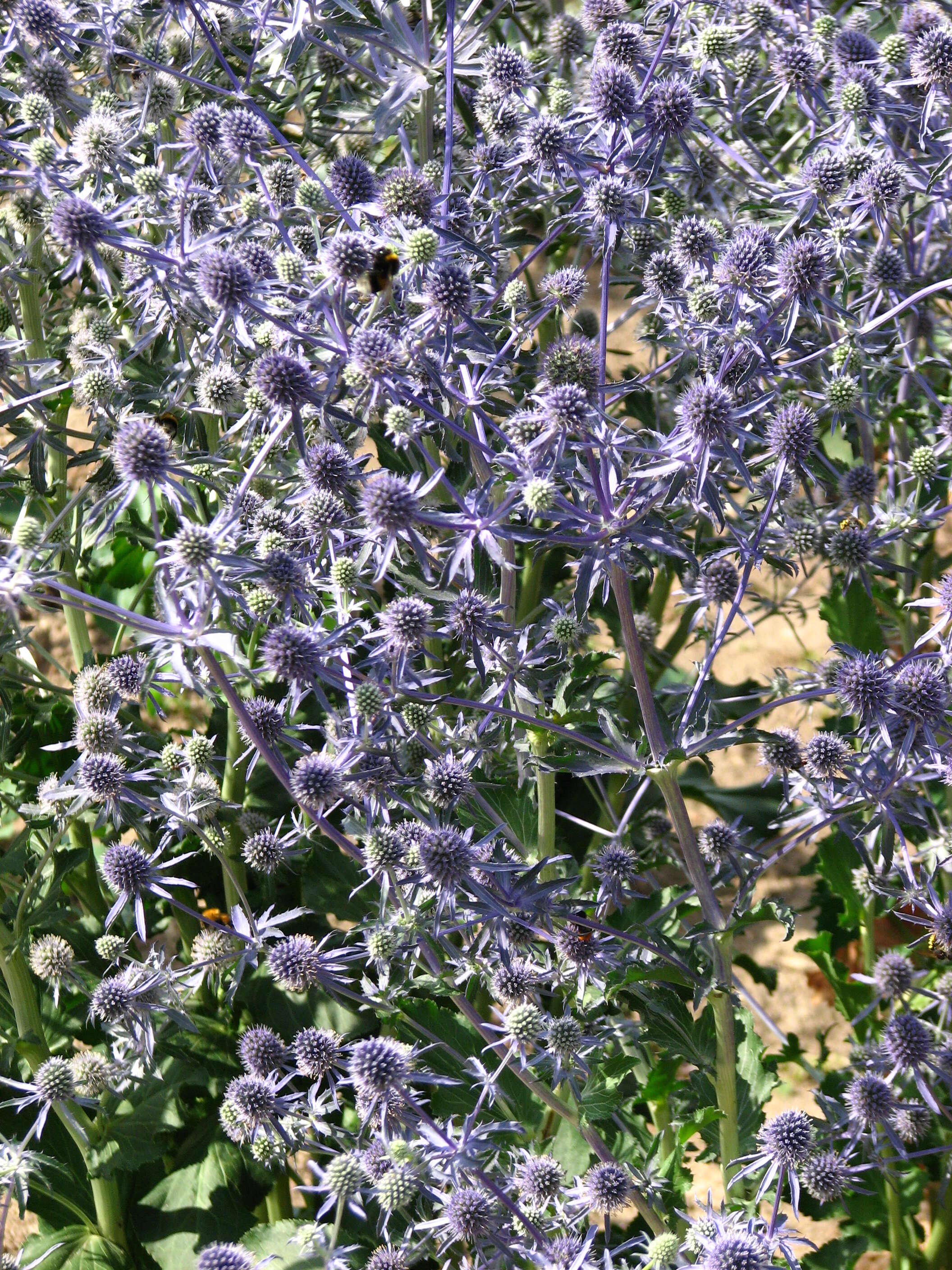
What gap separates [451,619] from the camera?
89.6 inches

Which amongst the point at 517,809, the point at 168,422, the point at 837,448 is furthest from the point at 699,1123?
the point at 837,448

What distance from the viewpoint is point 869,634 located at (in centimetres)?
352

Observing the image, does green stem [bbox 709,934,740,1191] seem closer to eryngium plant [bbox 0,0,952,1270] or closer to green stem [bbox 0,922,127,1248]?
eryngium plant [bbox 0,0,952,1270]

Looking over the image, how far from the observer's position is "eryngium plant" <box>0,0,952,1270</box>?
2.20 meters

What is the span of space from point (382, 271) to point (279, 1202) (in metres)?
2.26

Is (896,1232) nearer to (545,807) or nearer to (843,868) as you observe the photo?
(843,868)

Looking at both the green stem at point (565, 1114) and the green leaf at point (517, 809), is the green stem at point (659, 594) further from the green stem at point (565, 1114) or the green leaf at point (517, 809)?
the green stem at point (565, 1114)

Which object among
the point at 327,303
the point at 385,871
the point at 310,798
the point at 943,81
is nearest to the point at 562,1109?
the point at 385,871

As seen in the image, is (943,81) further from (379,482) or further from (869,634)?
(379,482)

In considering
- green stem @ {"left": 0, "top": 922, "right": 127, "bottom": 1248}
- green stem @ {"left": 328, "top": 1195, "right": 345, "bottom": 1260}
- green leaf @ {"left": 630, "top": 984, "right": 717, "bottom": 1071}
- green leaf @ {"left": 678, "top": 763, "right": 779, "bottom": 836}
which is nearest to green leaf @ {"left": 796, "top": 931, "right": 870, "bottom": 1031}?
green leaf @ {"left": 678, "top": 763, "right": 779, "bottom": 836}

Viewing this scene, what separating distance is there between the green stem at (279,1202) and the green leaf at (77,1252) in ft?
1.15

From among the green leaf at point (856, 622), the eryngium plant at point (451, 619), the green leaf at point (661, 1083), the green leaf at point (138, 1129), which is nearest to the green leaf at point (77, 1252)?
the eryngium plant at point (451, 619)

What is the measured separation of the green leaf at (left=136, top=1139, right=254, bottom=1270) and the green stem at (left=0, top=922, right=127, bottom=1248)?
9cm

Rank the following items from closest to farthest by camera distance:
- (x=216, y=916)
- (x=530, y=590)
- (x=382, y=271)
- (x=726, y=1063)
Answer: (x=382, y=271)
(x=726, y=1063)
(x=216, y=916)
(x=530, y=590)
